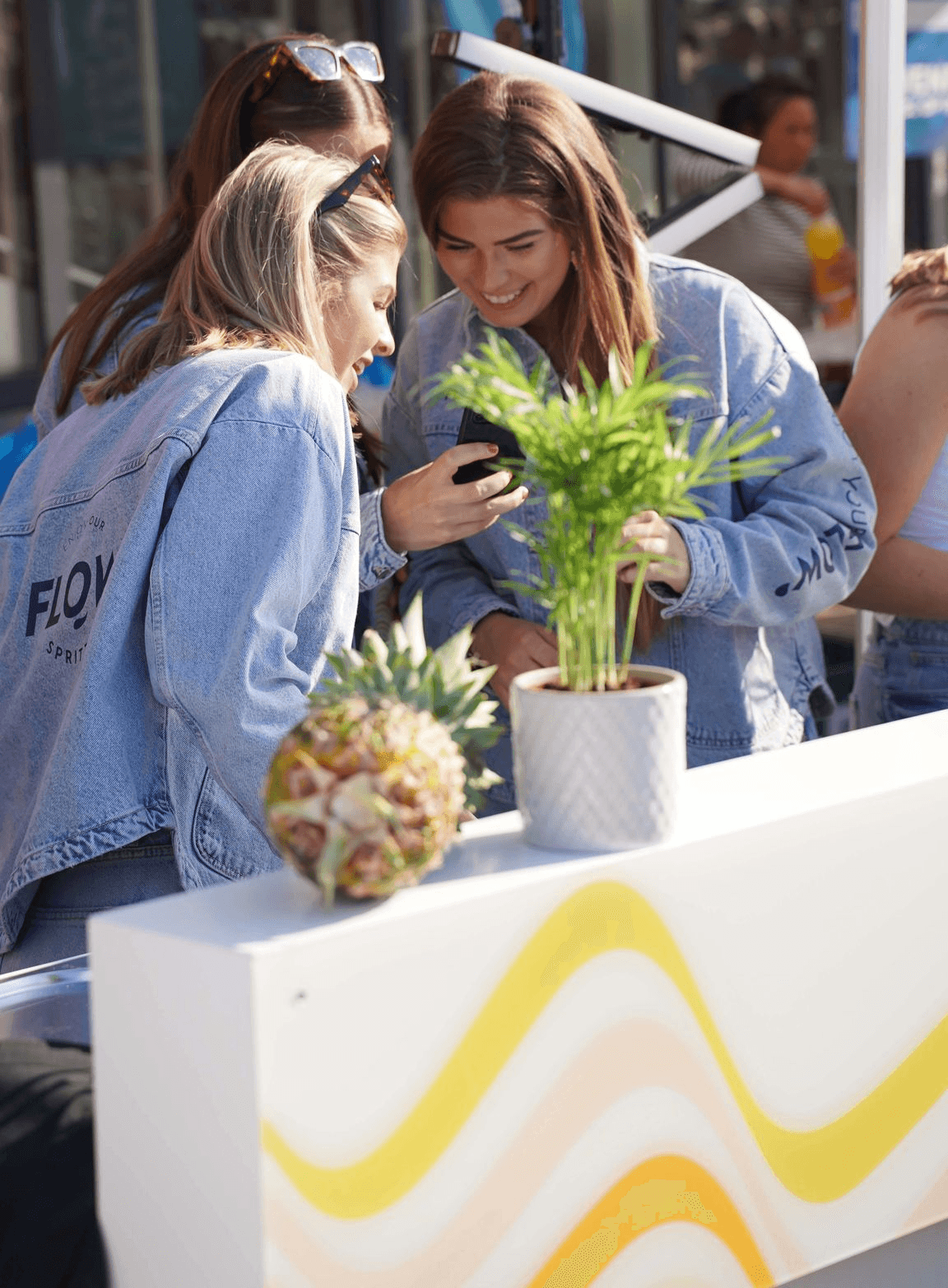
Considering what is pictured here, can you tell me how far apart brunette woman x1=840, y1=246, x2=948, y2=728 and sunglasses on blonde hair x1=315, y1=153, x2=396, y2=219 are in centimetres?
76

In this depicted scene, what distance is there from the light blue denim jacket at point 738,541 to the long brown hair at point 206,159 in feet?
1.10

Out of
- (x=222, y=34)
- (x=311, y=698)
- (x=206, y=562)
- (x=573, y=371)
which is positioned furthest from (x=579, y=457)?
(x=222, y=34)

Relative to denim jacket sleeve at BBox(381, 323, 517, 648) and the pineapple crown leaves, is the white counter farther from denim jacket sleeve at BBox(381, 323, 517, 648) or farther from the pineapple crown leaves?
denim jacket sleeve at BBox(381, 323, 517, 648)

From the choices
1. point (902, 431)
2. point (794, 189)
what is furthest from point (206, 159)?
point (794, 189)

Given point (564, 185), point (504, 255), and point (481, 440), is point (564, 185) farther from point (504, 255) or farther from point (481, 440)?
point (481, 440)

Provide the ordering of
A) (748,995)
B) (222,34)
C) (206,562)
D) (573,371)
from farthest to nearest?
1. (222,34)
2. (573,371)
3. (206,562)
4. (748,995)

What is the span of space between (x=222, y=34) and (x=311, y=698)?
14.5ft

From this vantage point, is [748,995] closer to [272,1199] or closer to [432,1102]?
[432,1102]

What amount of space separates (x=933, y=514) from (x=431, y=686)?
1.26 m

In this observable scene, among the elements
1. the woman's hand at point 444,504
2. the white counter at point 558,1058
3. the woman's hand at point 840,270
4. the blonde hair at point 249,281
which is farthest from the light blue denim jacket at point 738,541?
the woman's hand at point 840,270

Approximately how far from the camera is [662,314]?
1.99 metres

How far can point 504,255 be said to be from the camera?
1.93m

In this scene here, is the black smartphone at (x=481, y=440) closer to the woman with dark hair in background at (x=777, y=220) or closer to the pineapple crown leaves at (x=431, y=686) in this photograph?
the pineapple crown leaves at (x=431, y=686)

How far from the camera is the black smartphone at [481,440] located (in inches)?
72.9
